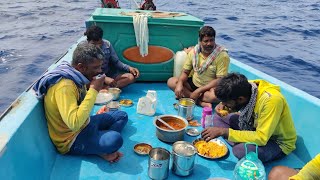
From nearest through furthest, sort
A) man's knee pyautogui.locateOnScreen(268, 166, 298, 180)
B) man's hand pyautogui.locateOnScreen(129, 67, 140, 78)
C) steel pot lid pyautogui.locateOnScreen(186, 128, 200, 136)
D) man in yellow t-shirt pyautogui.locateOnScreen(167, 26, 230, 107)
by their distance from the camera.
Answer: man's knee pyautogui.locateOnScreen(268, 166, 298, 180), steel pot lid pyautogui.locateOnScreen(186, 128, 200, 136), man in yellow t-shirt pyautogui.locateOnScreen(167, 26, 230, 107), man's hand pyautogui.locateOnScreen(129, 67, 140, 78)

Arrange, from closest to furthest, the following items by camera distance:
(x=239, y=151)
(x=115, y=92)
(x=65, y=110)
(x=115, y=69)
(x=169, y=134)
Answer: (x=65, y=110) → (x=239, y=151) → (x=169, y=134) → (x=115, y=92) → (x=115, y=69)

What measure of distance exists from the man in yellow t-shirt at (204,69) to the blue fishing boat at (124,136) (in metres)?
0.25

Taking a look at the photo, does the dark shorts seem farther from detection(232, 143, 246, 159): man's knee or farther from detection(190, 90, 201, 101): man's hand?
detection(232, 143, 246, 159): man's knee

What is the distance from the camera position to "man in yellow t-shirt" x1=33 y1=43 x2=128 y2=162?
236 cm

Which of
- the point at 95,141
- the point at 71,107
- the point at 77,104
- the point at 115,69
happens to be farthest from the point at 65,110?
the point at 115,69

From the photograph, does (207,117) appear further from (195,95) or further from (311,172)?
(311,172)

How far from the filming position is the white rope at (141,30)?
180 inches

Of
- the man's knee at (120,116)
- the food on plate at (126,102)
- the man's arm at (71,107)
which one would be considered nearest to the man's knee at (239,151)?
the man's knee at (120,116)

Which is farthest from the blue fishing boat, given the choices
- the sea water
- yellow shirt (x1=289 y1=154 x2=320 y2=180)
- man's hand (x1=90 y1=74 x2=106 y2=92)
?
the sea water

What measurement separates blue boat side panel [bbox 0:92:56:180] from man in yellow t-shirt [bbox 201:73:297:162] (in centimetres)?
147

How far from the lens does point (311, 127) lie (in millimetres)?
2895

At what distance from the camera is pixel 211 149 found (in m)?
2.97

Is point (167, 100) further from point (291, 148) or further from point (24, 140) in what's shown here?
point (24, 140)

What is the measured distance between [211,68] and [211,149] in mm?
1445
